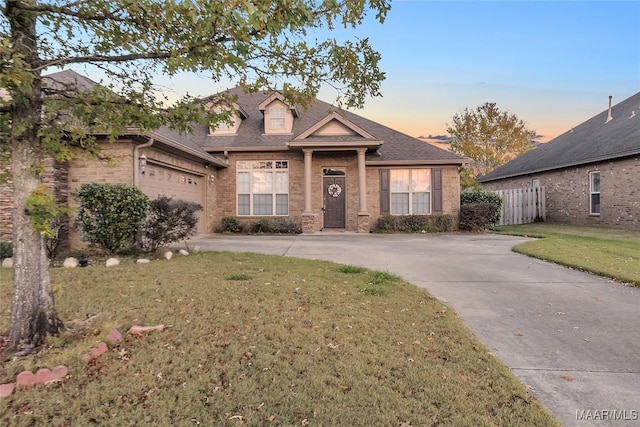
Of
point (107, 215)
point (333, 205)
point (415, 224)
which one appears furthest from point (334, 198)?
point (107, 215)

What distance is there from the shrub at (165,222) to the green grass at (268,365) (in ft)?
8.90

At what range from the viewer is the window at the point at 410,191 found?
629 inches

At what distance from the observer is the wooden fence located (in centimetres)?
1894

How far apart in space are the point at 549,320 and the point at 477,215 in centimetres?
1137

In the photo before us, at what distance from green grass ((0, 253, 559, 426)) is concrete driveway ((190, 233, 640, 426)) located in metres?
0.29

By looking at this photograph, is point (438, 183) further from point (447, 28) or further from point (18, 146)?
point (18, 146)

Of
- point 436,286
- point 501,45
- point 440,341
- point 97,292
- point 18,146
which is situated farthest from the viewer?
point 501,45

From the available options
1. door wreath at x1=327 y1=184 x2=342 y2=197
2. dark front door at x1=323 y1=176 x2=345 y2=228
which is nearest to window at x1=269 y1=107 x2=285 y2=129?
dark front door at x1=323 y1=176 x2=345 y2=228

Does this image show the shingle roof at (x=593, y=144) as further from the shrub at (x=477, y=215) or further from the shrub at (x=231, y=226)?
the shrub at (x=231, y=226)

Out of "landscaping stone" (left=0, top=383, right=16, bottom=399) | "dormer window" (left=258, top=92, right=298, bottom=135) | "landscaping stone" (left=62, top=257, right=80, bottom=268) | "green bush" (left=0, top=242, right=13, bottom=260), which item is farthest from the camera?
"dormer window" (left=258, top=92, right=298, bottom=135)

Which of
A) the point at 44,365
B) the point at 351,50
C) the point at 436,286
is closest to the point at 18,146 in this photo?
the point at 44,365

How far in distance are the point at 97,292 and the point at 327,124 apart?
11480 mm

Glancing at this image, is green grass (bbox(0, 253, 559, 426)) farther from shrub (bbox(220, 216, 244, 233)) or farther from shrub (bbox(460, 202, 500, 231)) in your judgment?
shrub (bbox(460, 202, 500, 231))

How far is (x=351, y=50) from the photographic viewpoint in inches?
150
